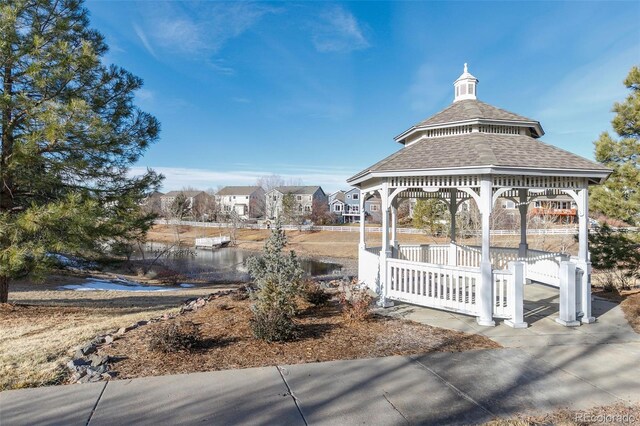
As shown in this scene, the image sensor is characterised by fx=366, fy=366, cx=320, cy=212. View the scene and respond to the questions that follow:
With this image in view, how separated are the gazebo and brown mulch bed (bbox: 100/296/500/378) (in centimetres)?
103

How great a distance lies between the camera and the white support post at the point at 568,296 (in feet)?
21.3

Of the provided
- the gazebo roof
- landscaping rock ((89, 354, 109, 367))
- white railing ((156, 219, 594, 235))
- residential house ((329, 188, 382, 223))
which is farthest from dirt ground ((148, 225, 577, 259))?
landscaping rock ((89, 354, 109, 367))

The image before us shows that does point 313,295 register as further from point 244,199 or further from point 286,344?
point 244,199

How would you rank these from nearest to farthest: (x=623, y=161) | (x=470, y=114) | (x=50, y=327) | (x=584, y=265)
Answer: (x=50, y=327) → (x=584, y=265) → (x=470, y=114) → (x=623, y=161)

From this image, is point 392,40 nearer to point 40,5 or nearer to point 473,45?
point 473,45

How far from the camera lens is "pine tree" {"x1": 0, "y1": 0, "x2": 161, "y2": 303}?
682 cm

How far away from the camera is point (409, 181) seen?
7.80m

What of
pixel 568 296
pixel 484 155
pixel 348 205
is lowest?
pixel 568 296

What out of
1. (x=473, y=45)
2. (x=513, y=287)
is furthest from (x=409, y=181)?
(x=473, y=45)

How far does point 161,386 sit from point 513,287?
5642mm

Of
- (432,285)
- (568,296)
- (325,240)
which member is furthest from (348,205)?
(568,296)

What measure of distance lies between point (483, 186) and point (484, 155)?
65 centimetres

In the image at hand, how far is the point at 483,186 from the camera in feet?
22.1

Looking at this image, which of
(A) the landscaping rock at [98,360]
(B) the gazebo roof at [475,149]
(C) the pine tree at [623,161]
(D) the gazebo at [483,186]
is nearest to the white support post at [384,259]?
(D) the gazebo at [483,186]
